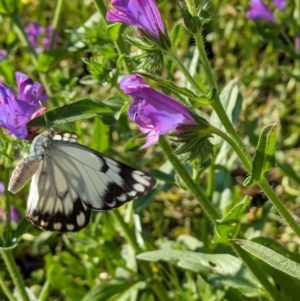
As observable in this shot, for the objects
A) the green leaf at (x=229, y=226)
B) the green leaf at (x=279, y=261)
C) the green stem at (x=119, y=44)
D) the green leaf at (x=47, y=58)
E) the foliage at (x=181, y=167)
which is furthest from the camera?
the green leaf at (x=47, y=58)

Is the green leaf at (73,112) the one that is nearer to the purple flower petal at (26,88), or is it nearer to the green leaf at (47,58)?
the purple flower petal at (26,88)

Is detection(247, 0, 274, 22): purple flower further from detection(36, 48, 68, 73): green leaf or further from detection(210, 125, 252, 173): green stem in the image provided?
detection(210, 125, 252, 173): green stem

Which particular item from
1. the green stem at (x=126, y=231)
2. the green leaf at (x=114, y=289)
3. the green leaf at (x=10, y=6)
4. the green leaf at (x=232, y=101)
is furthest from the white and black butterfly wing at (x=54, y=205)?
the green leaf at (x=10, y=6)

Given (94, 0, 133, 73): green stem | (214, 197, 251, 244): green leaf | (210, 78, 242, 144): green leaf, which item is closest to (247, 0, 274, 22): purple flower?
(210, 78, 242, 144): green leaf

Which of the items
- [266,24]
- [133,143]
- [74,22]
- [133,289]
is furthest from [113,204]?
[74,22]

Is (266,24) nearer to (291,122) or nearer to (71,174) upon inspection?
(291,122)
